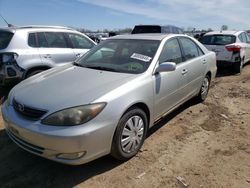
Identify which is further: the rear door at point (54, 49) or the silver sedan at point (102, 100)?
the rear door at point (54, 49)

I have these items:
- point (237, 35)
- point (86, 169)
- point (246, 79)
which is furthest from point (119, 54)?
point (237, 35)

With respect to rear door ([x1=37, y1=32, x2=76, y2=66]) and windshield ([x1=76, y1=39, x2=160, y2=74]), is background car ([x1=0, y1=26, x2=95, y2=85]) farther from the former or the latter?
windshield ([x1=76, y1=39, x2=160, y2=74])

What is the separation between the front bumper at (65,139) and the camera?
9.36 feet

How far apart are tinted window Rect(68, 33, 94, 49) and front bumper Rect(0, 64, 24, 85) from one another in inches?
72.3

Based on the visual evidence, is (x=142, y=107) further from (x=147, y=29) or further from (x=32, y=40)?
(x=147, y=29)

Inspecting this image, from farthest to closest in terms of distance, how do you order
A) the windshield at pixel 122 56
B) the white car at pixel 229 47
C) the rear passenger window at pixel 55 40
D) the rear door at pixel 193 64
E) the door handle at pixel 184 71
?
the white car at pixel 229 47 < the rear passenger window at pixel 55 40 < the rear door at pixel 193 64 < the door handle at pixel 184 71 < the windshield at pixel 122 56

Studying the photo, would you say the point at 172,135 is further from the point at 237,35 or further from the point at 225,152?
the point at 237,35

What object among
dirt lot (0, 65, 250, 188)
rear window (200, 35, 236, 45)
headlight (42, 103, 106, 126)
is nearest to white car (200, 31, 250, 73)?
rear window (200, 35, 236, 45)

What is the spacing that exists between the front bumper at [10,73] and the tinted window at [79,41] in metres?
1.84

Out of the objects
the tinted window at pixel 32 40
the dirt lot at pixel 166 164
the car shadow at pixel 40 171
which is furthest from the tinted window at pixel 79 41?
the car shadow at pixel 40 171

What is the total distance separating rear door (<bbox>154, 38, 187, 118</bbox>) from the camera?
13.1 feet

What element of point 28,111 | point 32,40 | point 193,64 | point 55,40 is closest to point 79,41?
point 55,40

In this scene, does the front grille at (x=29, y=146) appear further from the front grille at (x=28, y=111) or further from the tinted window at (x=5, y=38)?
the tinted window at (x=5, y=38)

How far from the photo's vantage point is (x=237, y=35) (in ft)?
32.1
